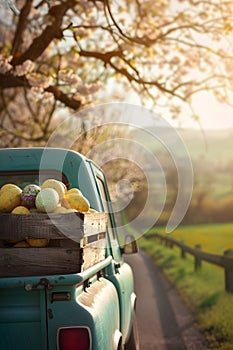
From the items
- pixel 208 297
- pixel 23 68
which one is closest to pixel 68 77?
pixel 23 68

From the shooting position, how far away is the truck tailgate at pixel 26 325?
424cm

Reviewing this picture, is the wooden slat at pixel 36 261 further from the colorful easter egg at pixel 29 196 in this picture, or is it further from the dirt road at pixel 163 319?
the dirt road at pixel 163 319

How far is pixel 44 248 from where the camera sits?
4.33m

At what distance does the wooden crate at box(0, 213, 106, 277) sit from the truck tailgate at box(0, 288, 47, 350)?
147 millimetres

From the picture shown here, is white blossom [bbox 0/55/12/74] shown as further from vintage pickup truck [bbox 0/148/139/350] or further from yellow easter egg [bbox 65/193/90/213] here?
vintage pickup truck [bbox 0/148/139/350]

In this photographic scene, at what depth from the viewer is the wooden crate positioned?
4289 millimetres

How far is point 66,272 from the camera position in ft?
14.1

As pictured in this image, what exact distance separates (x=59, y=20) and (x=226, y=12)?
3.80 meters

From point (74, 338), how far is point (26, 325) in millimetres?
287

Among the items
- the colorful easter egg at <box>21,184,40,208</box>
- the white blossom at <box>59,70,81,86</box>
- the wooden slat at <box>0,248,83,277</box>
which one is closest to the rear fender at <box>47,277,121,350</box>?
the wooden slat at <box>0,248,83,277</box>

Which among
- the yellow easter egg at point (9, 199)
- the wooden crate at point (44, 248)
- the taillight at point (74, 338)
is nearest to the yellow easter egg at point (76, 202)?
the yellow easter egg at point (9, 199)

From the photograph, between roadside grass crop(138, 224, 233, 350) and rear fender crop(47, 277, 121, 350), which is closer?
rear fender crop(47, 277, 121, 350)

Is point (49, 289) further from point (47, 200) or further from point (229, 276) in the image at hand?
point (229, 276)

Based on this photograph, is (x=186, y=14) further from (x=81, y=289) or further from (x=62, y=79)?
(x=81, y=289)
